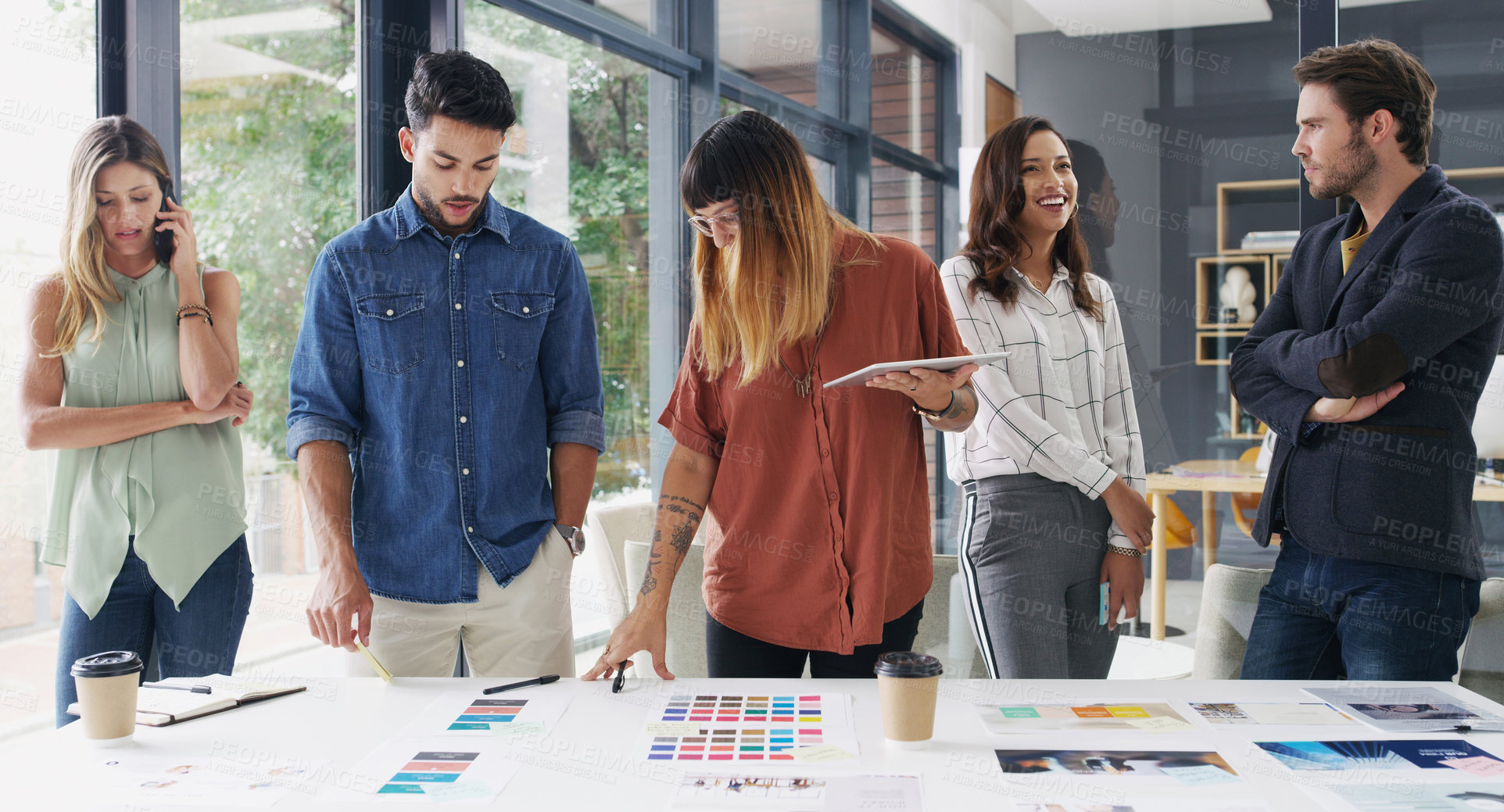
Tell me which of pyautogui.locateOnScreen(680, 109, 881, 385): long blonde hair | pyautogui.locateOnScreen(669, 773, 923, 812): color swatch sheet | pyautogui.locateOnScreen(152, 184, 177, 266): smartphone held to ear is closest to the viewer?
pyautogui.locateOnScreen(669, 773, 923, 812): color swatch sheet

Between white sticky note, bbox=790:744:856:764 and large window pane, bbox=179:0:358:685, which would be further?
large window pane, bbox=179:0:358:685

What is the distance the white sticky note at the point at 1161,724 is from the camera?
57.4 inches

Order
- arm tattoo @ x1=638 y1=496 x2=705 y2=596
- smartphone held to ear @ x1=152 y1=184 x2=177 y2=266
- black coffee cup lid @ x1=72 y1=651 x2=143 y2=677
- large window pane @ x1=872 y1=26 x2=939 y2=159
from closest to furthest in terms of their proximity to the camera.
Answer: black coffee cup lid @ x1=72 y1=651 x2=143 y2=677
arm tattoo @ x1=638 y1=496 x2=705 y2=596
smartphone held to ear @ x1=152 y1=184 x2=177 y2=266
large window pane @ x1=872 y1=26 x2=939 y2=159

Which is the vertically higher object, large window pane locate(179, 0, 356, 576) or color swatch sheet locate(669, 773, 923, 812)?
large window pane locate(179, 0, 356, 576)

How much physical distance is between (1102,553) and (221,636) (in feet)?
5.94

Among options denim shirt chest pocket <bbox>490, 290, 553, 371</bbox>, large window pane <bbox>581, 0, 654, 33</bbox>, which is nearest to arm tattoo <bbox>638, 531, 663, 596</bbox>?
denim shirt chest pocket <bbox>490, 290, 553, 371</bbox>

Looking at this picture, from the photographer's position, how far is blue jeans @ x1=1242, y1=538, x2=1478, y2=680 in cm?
186

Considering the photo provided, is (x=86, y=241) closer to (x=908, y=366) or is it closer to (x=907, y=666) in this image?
(x=908, y=366)

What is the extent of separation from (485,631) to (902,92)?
5295 millimetres

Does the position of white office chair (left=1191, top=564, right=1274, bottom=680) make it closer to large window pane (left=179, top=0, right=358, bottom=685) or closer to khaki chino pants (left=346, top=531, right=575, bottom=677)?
khaki chino pants (left=346, top=531, right=575, bottom=677)

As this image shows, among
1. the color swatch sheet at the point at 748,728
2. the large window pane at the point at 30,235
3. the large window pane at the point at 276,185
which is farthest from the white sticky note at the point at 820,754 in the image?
the large window pane at the point at 276,185

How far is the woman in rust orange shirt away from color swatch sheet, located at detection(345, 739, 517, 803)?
368 millimetres

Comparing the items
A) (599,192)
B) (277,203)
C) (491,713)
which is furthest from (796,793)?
(599,192)

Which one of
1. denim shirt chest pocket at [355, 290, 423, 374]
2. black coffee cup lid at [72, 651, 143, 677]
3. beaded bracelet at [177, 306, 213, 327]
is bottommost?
black coffee cup lid at [72, 651, 143, 677]
